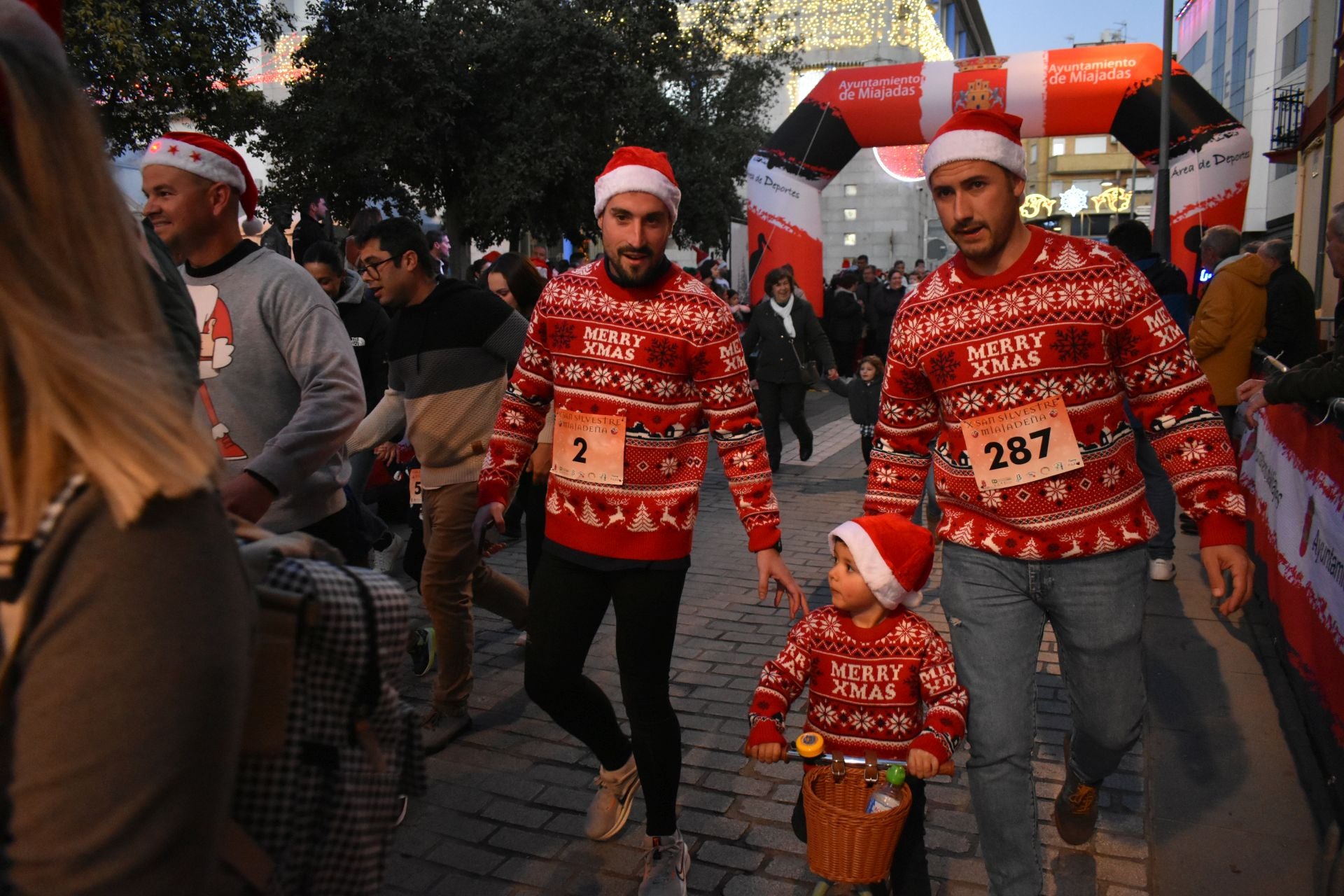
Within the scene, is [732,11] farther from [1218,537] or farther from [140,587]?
A: [140,587]

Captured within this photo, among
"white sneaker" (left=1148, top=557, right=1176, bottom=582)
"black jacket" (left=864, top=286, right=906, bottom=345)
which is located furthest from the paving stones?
"black jacket" (left=864, top=286, right=906, bottom=345)

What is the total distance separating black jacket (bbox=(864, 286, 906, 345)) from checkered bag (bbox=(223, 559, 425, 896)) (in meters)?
17.0

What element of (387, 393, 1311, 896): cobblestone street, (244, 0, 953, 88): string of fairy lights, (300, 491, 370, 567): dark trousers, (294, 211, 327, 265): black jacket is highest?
(244, 0, 953, 88): string of fairy lights

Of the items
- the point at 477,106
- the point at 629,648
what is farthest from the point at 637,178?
the point at 477,106

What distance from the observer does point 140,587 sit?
3.24 feet

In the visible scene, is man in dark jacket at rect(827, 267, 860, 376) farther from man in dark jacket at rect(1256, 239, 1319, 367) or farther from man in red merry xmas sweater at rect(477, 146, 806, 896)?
man in red merry xmas sweater at rect(477, 146, 806, 896)

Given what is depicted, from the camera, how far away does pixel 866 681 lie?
275cm

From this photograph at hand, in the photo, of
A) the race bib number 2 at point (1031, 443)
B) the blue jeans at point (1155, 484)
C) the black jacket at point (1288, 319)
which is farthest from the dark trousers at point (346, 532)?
the black jacket at point (1288, 319)

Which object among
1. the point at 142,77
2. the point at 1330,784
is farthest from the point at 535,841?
the point at 142,77

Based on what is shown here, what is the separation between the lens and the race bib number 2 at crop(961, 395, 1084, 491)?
2.71 meters

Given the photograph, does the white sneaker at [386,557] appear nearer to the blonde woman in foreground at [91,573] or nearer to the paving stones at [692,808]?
the paving stones at [692,808]

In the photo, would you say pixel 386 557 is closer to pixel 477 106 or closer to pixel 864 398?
pixel 864 398

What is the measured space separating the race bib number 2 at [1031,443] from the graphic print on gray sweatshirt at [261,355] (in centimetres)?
178

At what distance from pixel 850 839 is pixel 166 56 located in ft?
43.4
